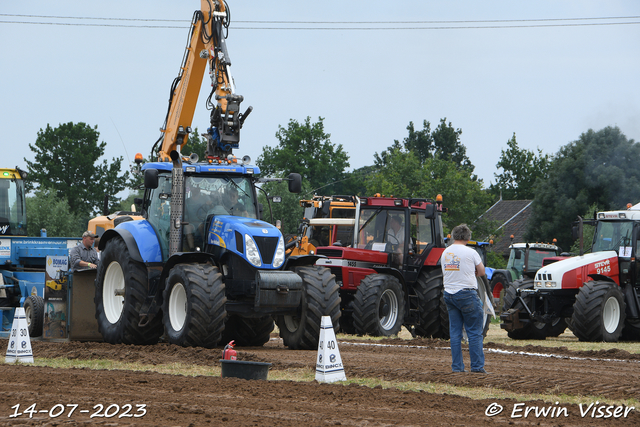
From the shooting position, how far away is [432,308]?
16016 millimetres

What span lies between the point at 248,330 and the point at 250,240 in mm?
2225

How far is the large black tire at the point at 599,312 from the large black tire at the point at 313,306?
6.55 metres

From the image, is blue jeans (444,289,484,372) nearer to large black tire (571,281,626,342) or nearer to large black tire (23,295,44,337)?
large black tire (571,281,626,342)

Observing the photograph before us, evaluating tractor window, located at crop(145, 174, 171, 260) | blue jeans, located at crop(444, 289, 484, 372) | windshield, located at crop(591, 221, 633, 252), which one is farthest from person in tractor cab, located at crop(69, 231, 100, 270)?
windshield, located at crop(591, 221, 633, 252)

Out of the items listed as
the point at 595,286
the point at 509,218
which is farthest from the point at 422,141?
the point at 595,286

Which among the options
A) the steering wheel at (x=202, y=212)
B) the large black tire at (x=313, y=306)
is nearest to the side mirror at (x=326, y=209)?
the steering wheel at (x=202, y=212)

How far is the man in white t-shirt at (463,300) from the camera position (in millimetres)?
9469

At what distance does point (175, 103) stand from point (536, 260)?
630 inches

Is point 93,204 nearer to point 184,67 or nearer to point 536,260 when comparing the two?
point 536,260

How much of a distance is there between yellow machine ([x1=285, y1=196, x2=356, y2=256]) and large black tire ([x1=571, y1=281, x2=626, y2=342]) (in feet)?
21.6

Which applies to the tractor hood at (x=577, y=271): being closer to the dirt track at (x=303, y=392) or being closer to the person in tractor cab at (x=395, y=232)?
the person in tractor cab at (x=395, y=232)

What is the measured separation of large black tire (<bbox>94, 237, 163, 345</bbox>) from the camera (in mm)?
12492

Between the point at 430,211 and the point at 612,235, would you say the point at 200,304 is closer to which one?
the point at 430,211

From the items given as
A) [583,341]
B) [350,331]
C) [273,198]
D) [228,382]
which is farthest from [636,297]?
[228,382]
